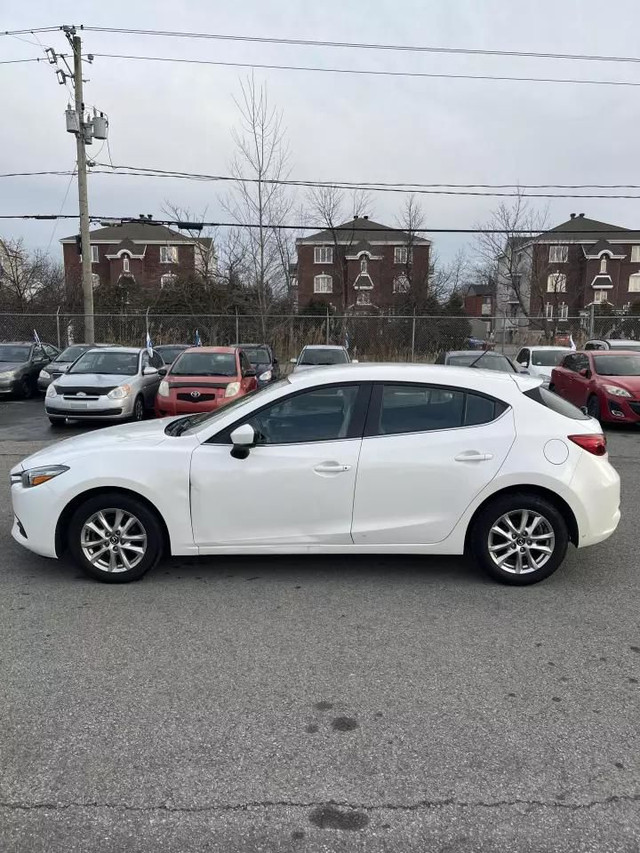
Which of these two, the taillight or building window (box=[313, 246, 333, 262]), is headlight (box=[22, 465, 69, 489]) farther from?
building window (box=[313, 246, 333, 262])

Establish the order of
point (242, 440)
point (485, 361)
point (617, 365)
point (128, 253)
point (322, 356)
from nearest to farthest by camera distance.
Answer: point (242, 440) → point (617, 365) → point (485, 361) → point (322, 356) → point (128, 253)

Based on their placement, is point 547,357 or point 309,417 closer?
point 309,417

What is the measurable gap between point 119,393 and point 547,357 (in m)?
11.3

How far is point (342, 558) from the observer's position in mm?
5133

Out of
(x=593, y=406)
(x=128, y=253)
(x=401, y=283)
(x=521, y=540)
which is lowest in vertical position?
(x=521, y=540)

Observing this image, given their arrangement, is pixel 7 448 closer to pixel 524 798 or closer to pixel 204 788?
pixel 204 788

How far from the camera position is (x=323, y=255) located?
51250 mm

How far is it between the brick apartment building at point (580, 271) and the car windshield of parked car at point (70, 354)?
122 ft

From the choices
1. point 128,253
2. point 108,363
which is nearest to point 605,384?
point 108,363

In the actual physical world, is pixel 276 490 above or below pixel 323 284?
below

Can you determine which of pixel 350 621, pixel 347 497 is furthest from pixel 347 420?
pixel 350 621

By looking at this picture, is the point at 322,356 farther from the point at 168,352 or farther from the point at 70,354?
the point at 70,354

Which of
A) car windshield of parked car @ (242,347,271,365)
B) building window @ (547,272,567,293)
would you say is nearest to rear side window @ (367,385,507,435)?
car windshield of parked car @ (242,347,271,365)

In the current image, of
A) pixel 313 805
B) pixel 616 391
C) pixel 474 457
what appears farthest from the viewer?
pixel 616 391
